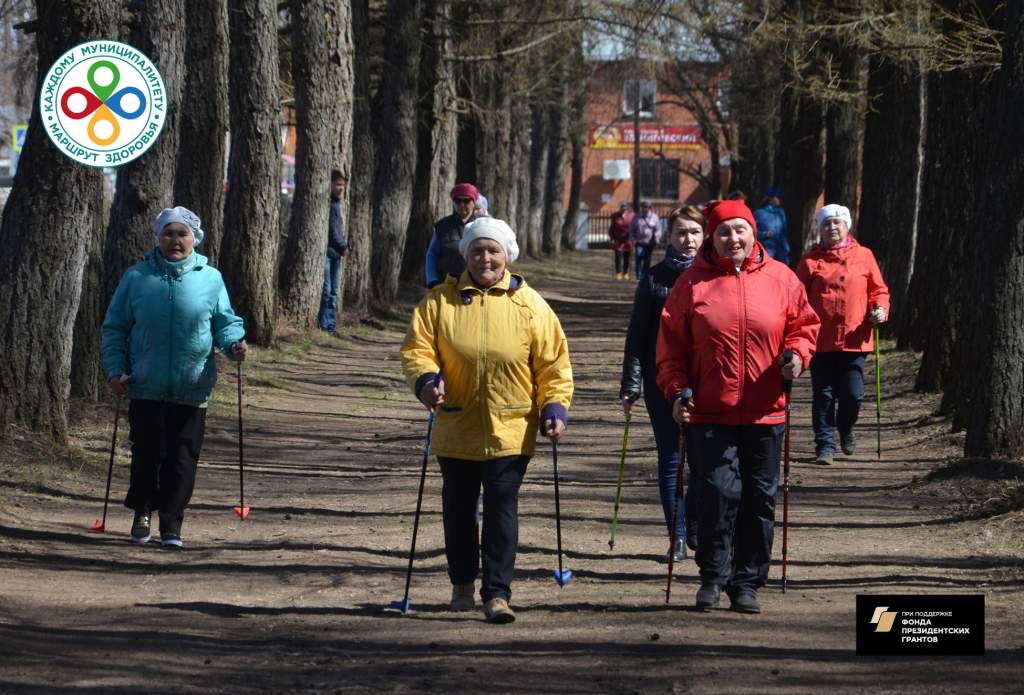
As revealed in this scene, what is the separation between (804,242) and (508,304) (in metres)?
20.9

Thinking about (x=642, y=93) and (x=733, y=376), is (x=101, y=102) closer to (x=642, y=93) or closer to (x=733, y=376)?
(x=733, y=376)

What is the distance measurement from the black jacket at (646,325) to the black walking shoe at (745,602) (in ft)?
4.50

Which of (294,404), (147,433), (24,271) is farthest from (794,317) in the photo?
(294,404)

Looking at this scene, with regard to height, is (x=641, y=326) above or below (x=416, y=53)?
below

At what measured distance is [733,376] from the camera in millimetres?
7480

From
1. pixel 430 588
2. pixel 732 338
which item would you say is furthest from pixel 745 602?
pixel 430 588

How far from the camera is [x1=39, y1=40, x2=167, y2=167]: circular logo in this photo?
11531mm

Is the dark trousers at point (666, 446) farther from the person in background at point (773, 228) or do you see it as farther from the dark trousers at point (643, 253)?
the dark trousers at point (643, 253)

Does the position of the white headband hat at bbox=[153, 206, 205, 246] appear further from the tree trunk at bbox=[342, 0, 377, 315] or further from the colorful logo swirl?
the tree trunk at bbox=[342, 0, 377, 315]

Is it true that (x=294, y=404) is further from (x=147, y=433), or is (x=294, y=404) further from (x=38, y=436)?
(x=147, y=433)

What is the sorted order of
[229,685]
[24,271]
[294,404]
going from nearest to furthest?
[229,685] < [24,271] < [294,404]

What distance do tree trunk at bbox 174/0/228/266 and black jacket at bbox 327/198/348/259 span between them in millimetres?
4578

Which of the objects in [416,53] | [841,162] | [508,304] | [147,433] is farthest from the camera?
[416,53]

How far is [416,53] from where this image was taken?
26.5 meters
